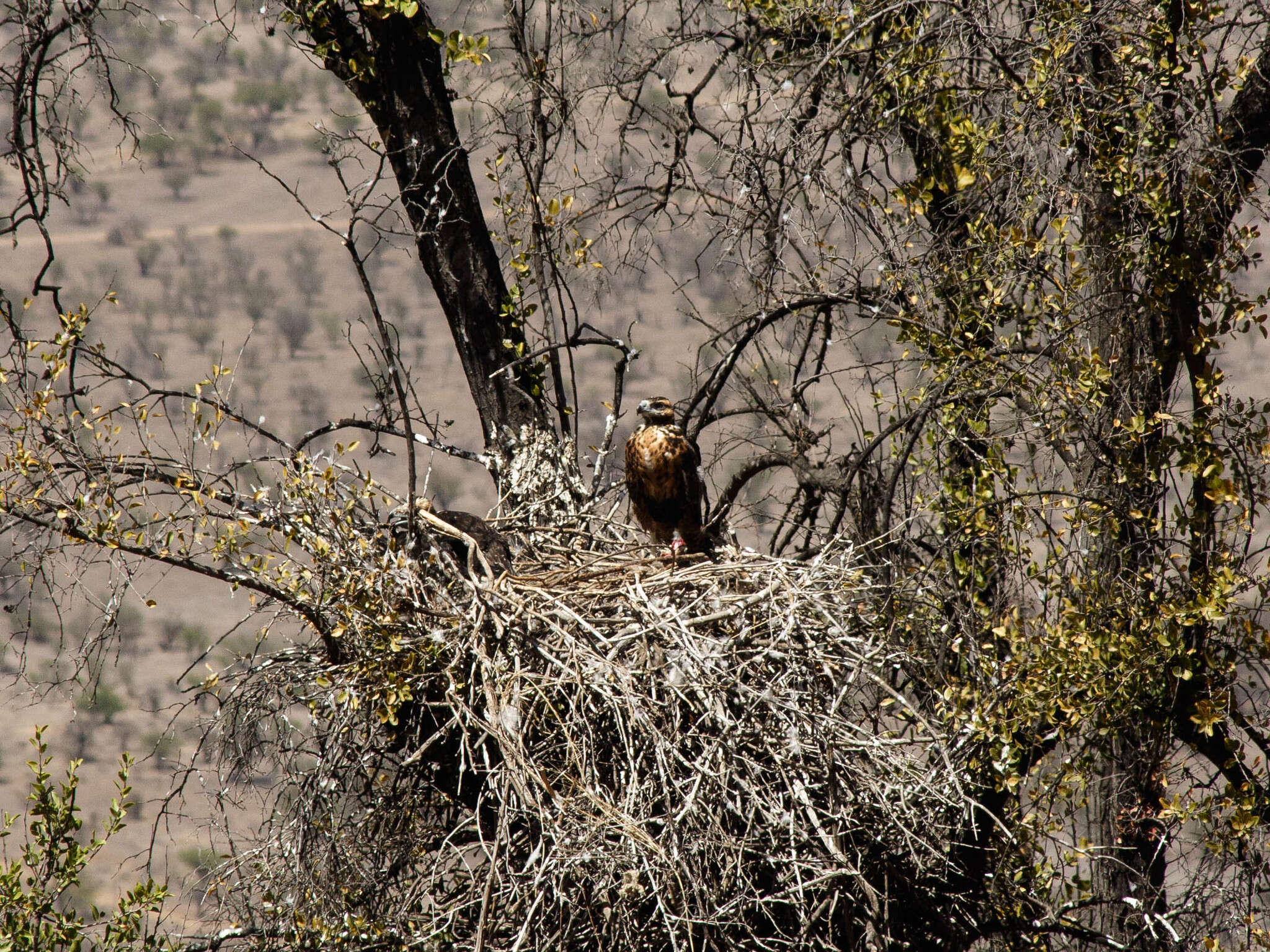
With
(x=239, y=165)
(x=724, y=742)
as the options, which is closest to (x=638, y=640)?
(x=724, y=742)

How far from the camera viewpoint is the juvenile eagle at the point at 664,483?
16.3ft

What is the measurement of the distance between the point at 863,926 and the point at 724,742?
2.95 ft

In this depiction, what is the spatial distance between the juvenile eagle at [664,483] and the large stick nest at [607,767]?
532mm

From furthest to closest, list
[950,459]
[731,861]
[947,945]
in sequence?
[950,459] → [947,945] → [731,861]

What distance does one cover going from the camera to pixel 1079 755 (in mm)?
4980

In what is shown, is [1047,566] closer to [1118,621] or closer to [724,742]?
[1118,621]

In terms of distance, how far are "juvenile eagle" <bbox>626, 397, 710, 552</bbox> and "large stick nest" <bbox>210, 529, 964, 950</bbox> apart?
0.53 metres

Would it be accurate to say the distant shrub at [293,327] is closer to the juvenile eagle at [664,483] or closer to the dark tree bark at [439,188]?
the dark tree bark at [439,188]

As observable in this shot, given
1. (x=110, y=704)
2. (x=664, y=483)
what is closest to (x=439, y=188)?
(x=664, y=483)

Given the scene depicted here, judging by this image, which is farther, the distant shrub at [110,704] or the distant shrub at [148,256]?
the distant shrub at [148,256]

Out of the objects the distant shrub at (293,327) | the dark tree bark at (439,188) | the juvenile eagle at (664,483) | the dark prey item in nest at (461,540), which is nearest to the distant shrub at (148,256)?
the distant shrub at (293,327)

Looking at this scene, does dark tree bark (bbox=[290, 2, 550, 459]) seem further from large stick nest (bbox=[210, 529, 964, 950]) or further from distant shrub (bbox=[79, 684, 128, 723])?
distant shrub (bbox=[79, 684, 128, 723])

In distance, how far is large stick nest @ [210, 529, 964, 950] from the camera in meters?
3.62

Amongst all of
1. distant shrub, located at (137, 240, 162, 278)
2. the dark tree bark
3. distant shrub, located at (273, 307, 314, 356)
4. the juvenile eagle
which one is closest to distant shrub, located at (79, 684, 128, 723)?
distant shrub, located at (273, 307, 314, 356)
